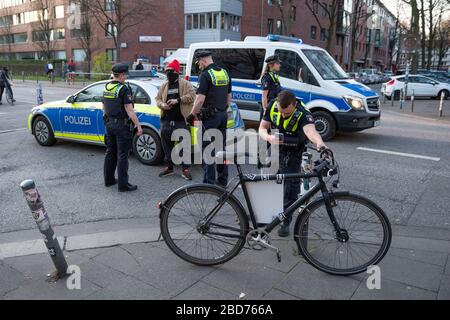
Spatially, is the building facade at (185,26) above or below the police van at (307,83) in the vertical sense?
above

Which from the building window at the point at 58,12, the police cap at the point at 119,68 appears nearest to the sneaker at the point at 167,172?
the police cap at the point at 119,68

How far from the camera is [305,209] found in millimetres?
3443

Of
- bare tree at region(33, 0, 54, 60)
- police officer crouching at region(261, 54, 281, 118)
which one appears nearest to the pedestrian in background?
police officer crouching at region(261, 54, 281, 118)

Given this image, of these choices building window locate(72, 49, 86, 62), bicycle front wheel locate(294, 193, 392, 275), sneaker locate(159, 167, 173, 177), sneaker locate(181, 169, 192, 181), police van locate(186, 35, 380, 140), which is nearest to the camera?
bicycle front wheel locate(294, 193, 392, 275)

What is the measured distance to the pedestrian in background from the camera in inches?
240

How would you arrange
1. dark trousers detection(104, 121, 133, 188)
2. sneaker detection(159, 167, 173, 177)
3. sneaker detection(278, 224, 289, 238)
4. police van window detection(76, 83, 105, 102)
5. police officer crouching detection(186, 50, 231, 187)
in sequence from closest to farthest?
sneaker detection(278, 224, 289, 238)
police officer crouching detection(186, 50, 231, 187)
dark trousers detection(104, 121, 133, 188)
sneaker detection(159, 167, 173, 177)
police van window detection(76, 83, 105, 102)

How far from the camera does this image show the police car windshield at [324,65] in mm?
9501

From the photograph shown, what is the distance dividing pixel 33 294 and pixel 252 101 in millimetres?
7645

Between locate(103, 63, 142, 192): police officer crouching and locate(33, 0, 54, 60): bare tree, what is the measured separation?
1933 inches

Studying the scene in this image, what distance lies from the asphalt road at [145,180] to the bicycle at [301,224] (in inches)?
47.3

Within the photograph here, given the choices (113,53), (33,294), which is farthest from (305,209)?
(113,53)

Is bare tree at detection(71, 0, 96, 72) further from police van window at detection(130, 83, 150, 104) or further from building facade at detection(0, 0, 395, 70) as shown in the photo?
police van window at detection(130, 83, 150, 104)

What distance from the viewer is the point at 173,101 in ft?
19.9

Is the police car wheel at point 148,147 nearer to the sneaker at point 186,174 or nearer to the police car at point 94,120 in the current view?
the police car at point 94,120
